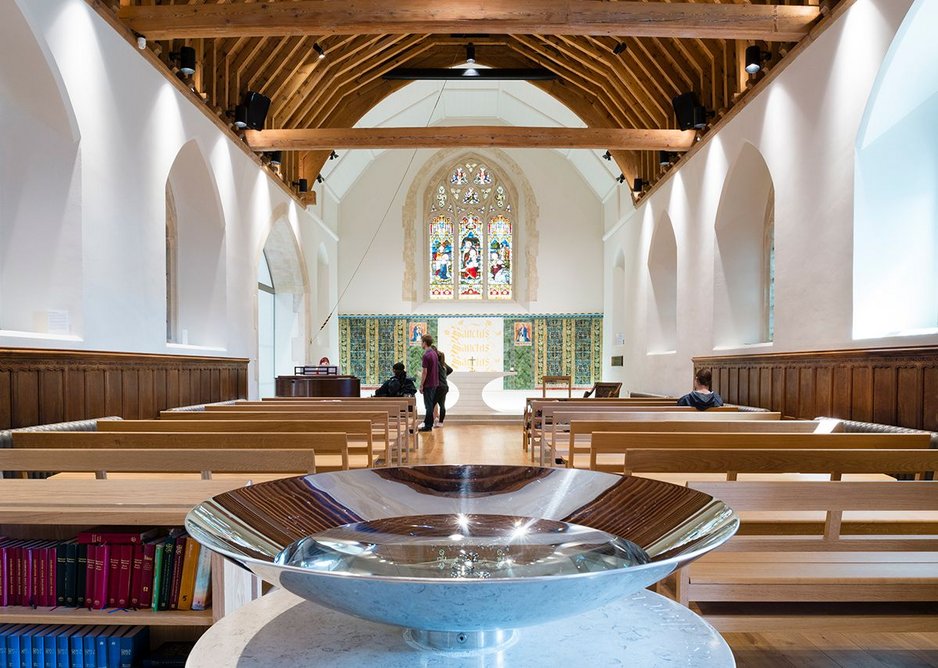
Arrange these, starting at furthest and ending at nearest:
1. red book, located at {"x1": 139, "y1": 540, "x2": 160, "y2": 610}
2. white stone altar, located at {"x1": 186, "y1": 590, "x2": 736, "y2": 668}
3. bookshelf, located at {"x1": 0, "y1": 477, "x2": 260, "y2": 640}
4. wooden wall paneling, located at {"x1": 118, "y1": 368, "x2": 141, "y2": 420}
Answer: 1. wooden wall paneling, located at {"x1": 118, "y1": 368, "x2": 141, "y2": 420}
2. red book, located at {"x1": 139, "y1": 540, "x2": 160, "y2": 610}
3. bookshelf, located at {"x1": 0, "y1": 477, "x2": 260, "y2": 640}
4. white stone altar, located at {"x1": 186, "y1": 590, "x2": 736, "y2": 668}

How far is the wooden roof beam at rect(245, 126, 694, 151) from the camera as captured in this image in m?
8.06

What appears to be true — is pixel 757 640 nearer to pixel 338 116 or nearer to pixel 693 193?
pixel 693 193

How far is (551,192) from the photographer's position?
1498cm

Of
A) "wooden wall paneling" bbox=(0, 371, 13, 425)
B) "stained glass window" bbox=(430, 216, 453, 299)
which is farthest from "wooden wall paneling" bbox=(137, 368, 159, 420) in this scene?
"stained glass window" bbox=(430, 216, 453, 299)

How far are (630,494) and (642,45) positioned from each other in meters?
8.00

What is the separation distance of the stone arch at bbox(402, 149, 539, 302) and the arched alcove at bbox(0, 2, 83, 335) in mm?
10259

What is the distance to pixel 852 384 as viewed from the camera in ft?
15.6

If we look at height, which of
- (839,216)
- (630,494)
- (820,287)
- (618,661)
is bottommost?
(618,661)

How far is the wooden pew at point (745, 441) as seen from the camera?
3.33m

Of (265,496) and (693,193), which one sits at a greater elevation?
(693,193)

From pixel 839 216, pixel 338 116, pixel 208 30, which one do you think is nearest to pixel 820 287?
pixel 839 216

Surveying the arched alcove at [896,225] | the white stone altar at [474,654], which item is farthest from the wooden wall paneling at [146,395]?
the white stone altar at [474,654]

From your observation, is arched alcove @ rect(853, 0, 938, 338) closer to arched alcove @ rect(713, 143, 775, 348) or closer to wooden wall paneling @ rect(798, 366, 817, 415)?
wooden wall paneling @ rect(798, 366, 817, 415)

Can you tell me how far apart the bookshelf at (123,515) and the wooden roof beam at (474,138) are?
6447mm
